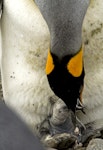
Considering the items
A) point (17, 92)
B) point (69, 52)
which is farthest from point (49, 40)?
A: point (17, 92)

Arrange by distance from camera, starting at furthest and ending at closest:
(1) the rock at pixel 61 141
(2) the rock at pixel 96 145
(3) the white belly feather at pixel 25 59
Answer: (3) the white belly feather at pixel 25 59
(1) the rock at pixel 61 141
(2) the rock at pixel 96 145

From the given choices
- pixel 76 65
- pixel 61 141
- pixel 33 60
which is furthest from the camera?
pixel 33 60

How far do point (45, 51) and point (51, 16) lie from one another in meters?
0.39

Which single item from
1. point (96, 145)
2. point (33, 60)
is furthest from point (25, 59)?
point (96, 145)

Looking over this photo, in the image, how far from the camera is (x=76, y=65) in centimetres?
210

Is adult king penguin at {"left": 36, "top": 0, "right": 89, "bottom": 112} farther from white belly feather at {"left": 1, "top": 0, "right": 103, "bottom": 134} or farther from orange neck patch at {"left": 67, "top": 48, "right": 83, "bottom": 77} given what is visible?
white belly feather at {"left": 1, "top": 0, "right": 103, "bottom": 134}

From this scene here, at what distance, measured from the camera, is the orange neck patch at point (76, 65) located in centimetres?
208

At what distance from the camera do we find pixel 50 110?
2.62 m

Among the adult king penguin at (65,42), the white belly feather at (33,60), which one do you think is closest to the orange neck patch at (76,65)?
the adult king penguin at (65,42)

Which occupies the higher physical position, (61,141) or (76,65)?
(76,65)

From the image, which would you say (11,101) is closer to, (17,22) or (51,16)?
(17,22)

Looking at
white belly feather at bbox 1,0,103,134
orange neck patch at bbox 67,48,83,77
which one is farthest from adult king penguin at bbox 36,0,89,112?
white belly feather at bbox 1,0,103,134

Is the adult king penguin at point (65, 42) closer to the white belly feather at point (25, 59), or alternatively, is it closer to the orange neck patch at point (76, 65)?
the orange neck patch at point (76, 65)

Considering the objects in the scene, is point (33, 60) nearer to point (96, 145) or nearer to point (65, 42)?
point (65, 42)
